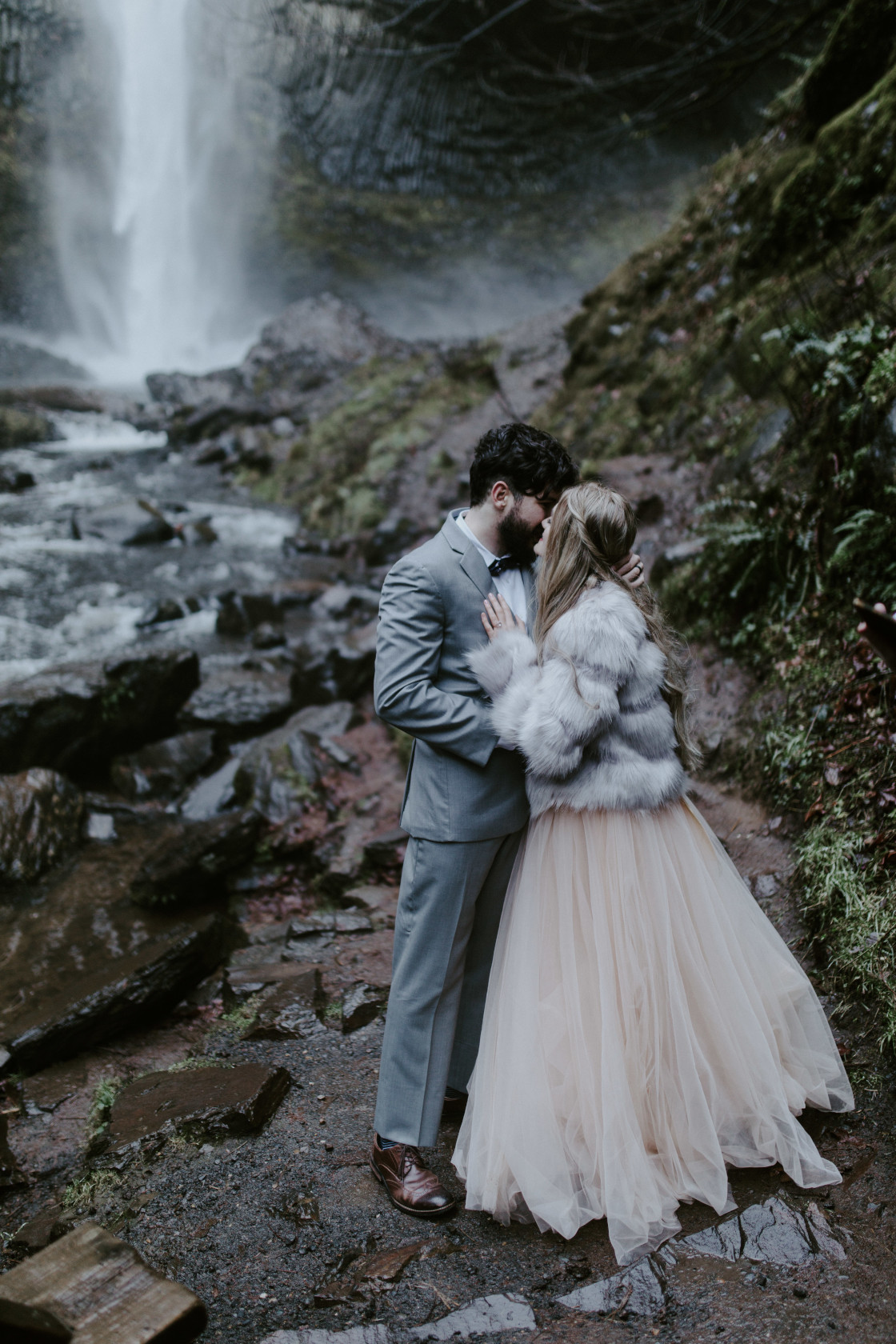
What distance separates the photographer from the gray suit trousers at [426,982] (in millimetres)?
2576

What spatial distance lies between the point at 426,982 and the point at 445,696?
95cm

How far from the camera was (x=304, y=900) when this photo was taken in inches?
218

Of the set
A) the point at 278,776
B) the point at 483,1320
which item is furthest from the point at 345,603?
the point at 483,1320

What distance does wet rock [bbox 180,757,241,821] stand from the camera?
661cm

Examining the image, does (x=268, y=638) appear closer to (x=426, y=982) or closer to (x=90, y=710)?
(x=90, y=710)

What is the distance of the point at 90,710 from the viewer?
23.1 ft

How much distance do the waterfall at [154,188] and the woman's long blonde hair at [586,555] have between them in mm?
25330

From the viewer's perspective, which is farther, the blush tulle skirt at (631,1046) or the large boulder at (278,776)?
the large boulder at (278,776)

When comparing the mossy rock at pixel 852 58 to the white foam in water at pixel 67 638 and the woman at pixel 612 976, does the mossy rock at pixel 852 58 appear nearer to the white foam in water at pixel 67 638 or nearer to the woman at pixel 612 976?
the woman at pixel 612 976

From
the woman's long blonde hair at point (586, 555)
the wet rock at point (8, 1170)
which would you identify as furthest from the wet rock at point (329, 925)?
the woman's long blonde hair at point (586, 555)

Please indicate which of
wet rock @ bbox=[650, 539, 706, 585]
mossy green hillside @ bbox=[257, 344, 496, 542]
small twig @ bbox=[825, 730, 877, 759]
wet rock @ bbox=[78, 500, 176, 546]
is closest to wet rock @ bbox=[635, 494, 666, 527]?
wet rock @ bbox=[650, 539, 706, 585]

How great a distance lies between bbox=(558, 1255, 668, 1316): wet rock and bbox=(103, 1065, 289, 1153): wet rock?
139cm

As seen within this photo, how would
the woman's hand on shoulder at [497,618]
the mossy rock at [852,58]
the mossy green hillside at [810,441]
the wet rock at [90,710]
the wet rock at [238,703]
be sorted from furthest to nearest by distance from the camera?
the wet rock at [238,703] < the mossy rock at [852,58] < the wet rock at [90,710] < the mossy green hillside at [810,441] < the woman's hand on shoulder at [497,618]

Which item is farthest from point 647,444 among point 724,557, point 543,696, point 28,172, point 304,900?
point 28,172
